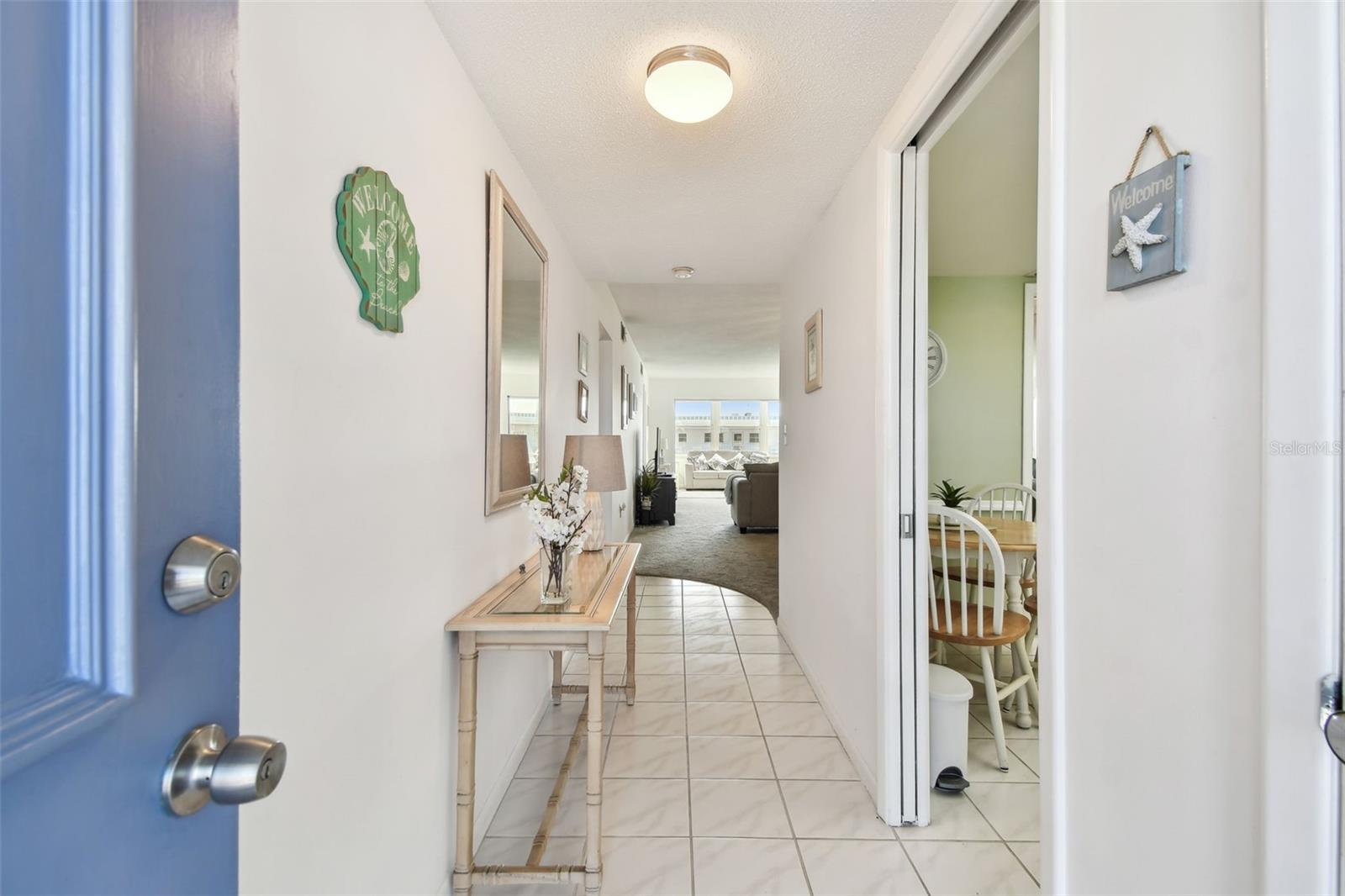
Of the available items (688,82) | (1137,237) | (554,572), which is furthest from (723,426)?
(1137,237)

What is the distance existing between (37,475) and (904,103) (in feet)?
6.88

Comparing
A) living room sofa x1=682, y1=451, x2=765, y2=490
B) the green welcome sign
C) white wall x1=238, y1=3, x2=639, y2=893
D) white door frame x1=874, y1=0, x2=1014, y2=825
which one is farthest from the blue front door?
living room sofa x1=682, y1=451, x2=765, y2=490

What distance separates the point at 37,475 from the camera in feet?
1.17

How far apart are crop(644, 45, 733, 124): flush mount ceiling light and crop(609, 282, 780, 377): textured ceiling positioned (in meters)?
2.96

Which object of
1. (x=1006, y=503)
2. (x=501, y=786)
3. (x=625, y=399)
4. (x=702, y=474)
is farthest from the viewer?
(x=702, y=474)

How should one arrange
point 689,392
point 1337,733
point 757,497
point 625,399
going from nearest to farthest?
1. point 1337,733
2. point 625,399
3. point 757,497
4. point 689,392

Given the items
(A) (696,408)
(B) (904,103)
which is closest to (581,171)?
(B) (904,103)

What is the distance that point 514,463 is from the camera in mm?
2211

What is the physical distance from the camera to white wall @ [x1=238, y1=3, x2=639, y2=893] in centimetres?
89

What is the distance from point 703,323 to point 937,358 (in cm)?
288

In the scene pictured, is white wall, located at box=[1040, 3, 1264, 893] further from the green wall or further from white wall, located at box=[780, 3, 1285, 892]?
the green wall

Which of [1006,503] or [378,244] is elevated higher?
[378,244]

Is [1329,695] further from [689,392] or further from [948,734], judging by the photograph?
[689,392]

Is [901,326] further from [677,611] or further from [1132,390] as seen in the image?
[677,611]
